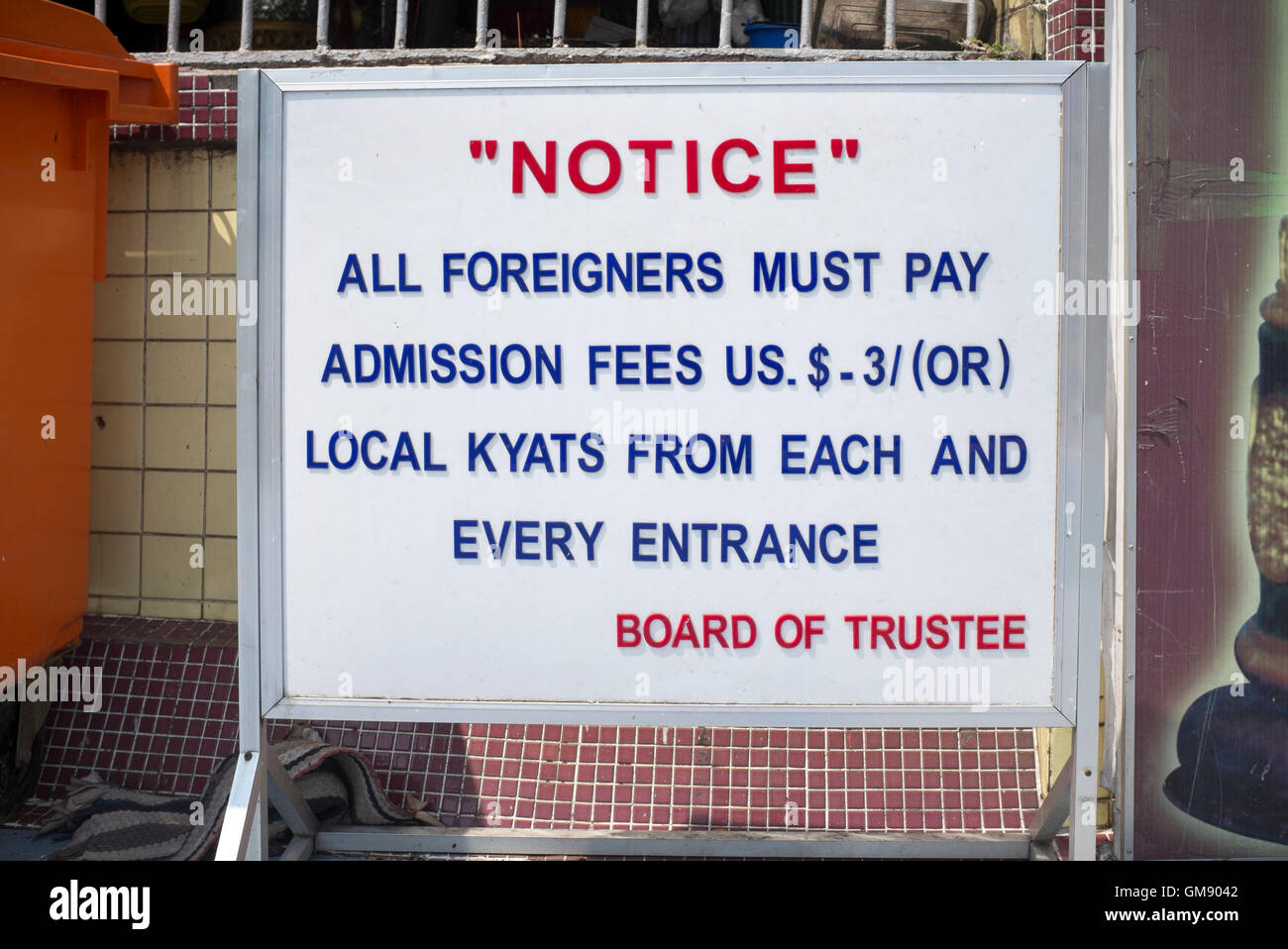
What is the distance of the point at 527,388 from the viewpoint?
236 cm

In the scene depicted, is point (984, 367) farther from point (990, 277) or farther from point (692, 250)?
point (692, 250)

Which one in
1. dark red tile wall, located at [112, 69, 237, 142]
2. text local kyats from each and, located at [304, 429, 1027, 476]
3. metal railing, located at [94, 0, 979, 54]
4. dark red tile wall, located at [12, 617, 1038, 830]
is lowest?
dark red tile wall, located at [12, 617, 1038, 830]

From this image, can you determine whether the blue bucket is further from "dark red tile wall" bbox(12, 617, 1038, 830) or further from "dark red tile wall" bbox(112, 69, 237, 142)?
"dark red tile wall" bbox(12, 617, 1038, 830)

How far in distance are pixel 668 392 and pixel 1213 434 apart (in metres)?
1.59

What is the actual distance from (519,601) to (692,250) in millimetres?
866

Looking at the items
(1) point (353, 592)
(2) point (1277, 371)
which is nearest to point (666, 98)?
(1) point (353, 592)

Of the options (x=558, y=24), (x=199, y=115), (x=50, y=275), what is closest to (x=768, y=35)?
(x=558, y=24)

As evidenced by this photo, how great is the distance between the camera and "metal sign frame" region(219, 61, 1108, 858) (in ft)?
7.47

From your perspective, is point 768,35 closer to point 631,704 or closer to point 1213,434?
point 1213,434

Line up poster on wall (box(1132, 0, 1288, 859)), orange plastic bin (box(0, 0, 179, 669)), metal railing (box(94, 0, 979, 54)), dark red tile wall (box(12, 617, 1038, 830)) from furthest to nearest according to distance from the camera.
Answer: metal railing (box(94, 0, 979, 54))
dark red tile wall (box(12, 617, 1038, 830))
orange plastic bin (box(0, 0, 179, 669))
poster on wall (box(1132, 0, 1288, 859))

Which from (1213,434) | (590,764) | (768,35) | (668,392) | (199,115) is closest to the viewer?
(668,392)

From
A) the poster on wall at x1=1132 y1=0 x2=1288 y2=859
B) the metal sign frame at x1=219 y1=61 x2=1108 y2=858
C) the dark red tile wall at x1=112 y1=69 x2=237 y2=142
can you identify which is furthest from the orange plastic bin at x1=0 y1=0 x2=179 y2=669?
the poster on wall at x1=1132 y1=0 x2=1288 y2=859

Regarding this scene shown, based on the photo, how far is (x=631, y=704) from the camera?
2.39 meters

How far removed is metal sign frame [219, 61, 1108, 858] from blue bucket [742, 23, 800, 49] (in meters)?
1.83
